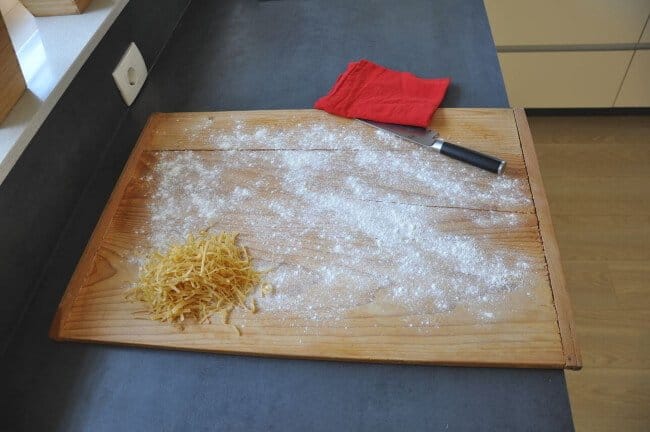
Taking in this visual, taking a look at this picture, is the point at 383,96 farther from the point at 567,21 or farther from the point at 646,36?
the point at 646,36

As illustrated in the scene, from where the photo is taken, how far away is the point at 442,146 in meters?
0.86

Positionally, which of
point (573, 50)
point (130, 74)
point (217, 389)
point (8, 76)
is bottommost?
point (573, 50)

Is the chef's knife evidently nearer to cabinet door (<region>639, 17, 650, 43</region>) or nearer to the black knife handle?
the black knife handle

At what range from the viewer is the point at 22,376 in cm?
68

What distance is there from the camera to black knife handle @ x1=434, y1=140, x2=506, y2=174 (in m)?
0.82

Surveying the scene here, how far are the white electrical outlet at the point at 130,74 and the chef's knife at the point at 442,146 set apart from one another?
42 centimetres

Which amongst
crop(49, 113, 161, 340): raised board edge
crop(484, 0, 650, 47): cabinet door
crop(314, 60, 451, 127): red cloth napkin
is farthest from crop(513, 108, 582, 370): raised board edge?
crop(484, 0, 650, 47): cabinet door

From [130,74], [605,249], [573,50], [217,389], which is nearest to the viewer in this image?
[217,389]

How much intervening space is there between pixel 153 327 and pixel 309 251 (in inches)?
8.6

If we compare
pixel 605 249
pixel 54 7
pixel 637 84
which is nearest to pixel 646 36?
pixel 637 84

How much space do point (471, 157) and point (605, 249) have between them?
952mm

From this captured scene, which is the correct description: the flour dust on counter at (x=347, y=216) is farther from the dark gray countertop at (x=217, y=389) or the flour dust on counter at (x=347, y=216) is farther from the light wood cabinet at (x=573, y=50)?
the light wood cabinet at (x=573, y=50)

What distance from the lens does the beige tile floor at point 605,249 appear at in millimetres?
1303

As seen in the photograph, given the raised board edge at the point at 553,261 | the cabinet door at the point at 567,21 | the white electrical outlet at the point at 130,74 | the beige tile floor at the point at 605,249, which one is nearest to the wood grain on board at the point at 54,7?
the white electrical outlet at the point at 130,74
